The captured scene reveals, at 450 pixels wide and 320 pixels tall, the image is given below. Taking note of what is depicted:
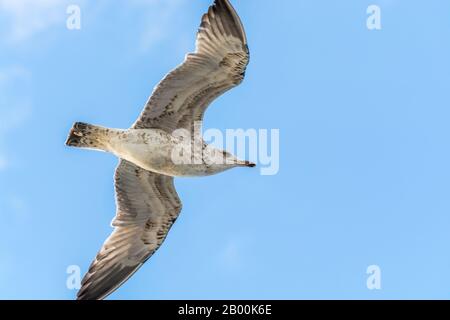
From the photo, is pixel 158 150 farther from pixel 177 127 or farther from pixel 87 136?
pixel 87 136

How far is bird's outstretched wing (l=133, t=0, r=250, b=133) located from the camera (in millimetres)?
13281

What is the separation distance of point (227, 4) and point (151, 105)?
201cm

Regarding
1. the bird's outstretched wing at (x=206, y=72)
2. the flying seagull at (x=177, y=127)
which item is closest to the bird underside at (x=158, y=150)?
the flying seagull at (x=177, y=127)

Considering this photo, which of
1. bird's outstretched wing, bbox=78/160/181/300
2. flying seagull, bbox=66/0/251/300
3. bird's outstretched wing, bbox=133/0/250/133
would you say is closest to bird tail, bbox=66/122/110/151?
flying seagull, bbox=66/0/251/300

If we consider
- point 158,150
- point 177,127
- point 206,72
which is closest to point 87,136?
point 158,150

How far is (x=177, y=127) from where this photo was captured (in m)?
13.8

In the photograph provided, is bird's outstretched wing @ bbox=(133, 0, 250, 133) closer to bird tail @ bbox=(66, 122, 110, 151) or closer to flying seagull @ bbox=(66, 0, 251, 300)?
flying seagull @ bbox=(66, 0, 251, 300)

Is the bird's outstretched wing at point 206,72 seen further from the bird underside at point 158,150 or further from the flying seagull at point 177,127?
the bird underside at point 158,150

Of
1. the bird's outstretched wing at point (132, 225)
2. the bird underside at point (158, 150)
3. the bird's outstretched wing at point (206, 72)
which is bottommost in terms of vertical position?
the bird's outstretched wing at point (132, 225)

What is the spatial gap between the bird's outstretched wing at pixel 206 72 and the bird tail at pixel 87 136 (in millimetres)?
596

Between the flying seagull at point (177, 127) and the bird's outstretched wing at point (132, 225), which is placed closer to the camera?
the flying seagull at point (177, 127)

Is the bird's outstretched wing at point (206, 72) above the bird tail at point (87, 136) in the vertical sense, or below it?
above

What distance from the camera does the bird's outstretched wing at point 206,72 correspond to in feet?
43.6
